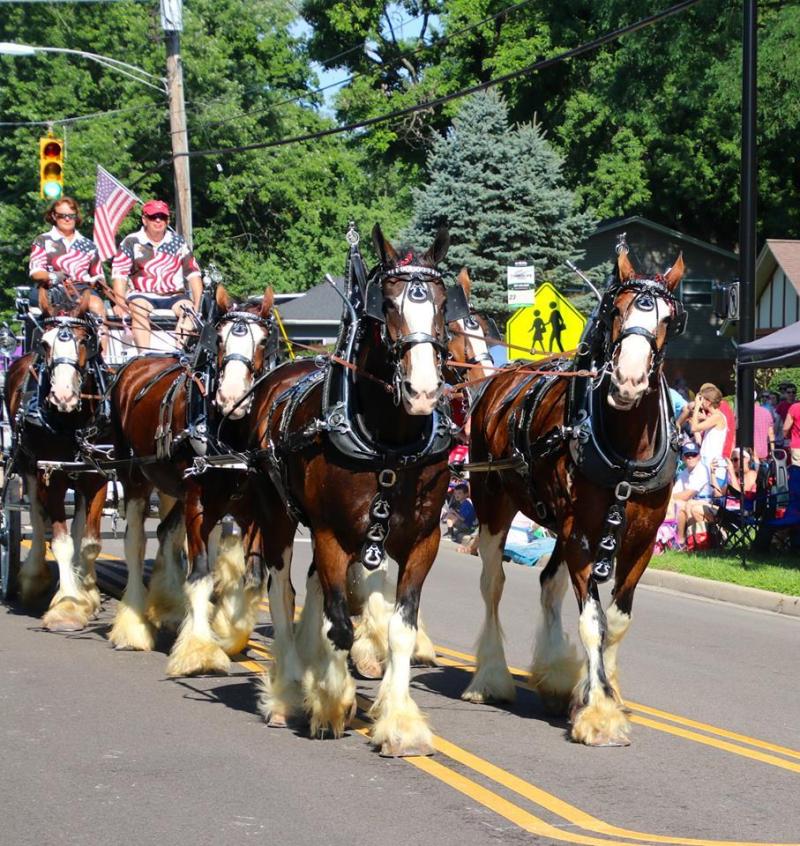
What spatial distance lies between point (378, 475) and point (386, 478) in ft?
0.17

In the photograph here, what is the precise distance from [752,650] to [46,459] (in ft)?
19.6

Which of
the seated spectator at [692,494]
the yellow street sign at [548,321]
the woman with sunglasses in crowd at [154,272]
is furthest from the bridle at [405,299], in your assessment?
the yellow street sign at [548,321]

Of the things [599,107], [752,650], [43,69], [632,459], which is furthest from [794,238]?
[632,459]

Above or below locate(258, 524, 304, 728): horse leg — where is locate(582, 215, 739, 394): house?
above

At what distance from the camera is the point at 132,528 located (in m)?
11.7

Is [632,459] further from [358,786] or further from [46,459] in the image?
[46,459]

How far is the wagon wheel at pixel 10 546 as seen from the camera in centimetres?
1346

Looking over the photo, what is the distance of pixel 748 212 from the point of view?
19.2 meters

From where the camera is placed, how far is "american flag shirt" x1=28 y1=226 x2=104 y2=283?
13.8 meters

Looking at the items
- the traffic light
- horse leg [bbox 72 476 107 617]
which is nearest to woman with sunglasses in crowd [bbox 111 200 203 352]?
horse leg [bbox 72 476 107 617]

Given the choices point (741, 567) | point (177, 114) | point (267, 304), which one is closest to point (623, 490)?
point (267, 304)

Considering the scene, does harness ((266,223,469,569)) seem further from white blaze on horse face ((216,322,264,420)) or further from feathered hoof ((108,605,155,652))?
feathered hoof ((108,605,155,652))

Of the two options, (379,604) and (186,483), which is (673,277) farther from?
(186,483)

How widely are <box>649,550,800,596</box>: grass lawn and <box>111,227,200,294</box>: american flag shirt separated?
596cm
